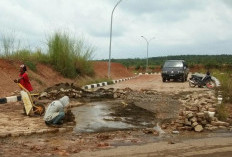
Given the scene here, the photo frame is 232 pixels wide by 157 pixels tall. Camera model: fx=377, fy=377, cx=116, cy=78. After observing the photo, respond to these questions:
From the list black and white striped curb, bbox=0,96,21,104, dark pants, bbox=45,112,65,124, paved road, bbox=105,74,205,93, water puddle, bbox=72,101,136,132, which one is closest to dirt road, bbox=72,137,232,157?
water puddle, bbox=72,101,136,132

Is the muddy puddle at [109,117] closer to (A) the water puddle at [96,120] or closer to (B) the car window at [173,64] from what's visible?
(A) the water puddle at [96,120]

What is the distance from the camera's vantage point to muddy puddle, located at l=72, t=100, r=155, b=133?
9725 millimetres

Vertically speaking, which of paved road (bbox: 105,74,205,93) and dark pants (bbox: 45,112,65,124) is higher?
paved road (bbox: 105,74,205,93)

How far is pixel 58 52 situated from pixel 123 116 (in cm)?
1439

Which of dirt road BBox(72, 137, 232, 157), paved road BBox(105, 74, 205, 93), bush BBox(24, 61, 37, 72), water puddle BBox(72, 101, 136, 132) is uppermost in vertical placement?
bush BBox(24, 61, 37, 72)

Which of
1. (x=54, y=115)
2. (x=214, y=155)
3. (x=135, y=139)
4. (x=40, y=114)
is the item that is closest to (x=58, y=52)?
(x=40, y=114)

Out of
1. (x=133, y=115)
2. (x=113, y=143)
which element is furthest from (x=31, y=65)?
(x=113, y=143)

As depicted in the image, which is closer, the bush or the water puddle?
the water puddle

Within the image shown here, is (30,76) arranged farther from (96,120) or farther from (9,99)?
(96,120)

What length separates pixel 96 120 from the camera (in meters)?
10.7

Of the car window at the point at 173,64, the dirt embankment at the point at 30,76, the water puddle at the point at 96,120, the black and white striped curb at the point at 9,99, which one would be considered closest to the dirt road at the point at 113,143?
the water puddle at the point at 96,120

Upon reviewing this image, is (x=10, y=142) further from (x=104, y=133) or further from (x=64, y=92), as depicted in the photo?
(x=64, y=92)

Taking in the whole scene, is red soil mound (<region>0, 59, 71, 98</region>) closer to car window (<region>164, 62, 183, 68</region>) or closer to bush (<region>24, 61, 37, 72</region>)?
bush (<region>24, 61, 37, 72</region>)

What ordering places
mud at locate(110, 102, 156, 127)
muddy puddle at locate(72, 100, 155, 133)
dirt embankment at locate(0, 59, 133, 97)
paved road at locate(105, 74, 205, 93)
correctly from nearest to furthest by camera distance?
muddy puddle at locate(72, 100, 155, 133) < mud at locate(110, 102, 156, 127) < dirt embankment at locate(0, 59, 133, 97) < paved road at locate(105, 74, 205, 93)
